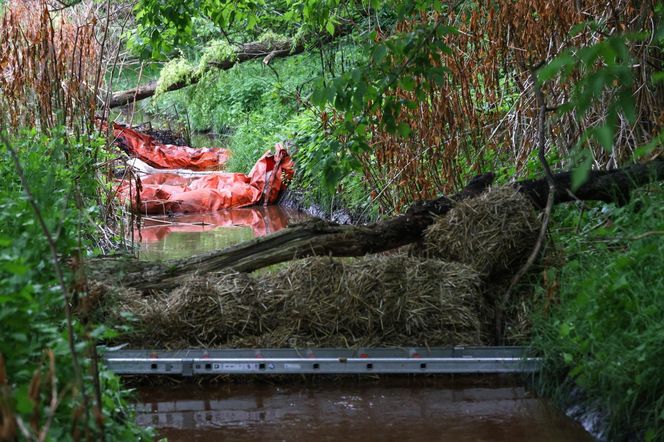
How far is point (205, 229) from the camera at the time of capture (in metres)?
12.3

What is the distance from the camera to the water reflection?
10562 mm

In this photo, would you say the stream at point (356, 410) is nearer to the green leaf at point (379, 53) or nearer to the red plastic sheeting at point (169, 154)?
the green leaf at point (379, 53)

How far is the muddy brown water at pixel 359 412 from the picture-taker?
4707 millimetres

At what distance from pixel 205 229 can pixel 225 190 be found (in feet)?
7.70

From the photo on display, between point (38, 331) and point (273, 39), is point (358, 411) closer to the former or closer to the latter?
point (38, 331)

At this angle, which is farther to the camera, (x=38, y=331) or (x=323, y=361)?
(x=323, y=361)

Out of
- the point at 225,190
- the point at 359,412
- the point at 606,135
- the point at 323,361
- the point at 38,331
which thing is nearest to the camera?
the point at 606,135

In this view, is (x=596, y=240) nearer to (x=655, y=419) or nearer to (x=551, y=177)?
(x=551, y=177)

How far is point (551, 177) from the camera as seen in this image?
19.8 ft

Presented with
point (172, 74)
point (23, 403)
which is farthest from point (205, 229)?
point (23, 403)

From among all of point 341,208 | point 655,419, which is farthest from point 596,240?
point 341,208

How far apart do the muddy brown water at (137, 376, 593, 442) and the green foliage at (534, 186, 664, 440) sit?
283mm

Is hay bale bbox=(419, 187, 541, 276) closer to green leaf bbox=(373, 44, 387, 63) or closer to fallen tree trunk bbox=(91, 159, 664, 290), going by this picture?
fallen tree trunk bbox=(91, 159, 664, 290)

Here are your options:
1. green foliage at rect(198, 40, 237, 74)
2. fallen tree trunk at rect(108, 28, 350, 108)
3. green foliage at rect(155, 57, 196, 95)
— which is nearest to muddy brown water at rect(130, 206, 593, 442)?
green foliage at rect(198, 40, 237, 74)
